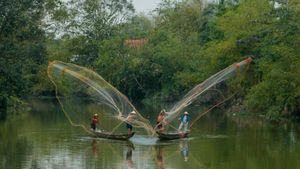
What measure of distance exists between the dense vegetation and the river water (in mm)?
7521

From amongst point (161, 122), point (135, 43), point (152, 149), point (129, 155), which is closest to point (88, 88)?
point (161, 122)

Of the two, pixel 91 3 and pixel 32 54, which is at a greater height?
pixel 91 3

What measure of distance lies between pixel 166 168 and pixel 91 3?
2914 inches

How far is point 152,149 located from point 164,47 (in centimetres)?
4989

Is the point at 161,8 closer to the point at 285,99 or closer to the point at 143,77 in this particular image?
the point at 143,77

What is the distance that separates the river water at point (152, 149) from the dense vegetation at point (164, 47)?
296 inches

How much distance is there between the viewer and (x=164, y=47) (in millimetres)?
83125

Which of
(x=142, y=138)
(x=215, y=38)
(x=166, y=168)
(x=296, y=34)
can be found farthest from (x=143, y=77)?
(x=166, y=168)

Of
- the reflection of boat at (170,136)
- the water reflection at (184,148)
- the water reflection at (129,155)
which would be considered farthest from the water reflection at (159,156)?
the reflection of boat at (170,136)

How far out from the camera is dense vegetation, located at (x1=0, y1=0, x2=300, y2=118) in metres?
54.1

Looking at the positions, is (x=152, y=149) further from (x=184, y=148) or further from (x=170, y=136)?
(x=170, y=136)

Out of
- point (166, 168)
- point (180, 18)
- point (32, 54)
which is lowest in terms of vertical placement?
point (166, 168)

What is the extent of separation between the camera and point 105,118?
5031 centimetres

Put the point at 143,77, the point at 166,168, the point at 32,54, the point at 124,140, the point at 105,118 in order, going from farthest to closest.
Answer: the point at 143,77, the point at 32,54, the point at 105,118, the point at 124,140, the point at 166,168
